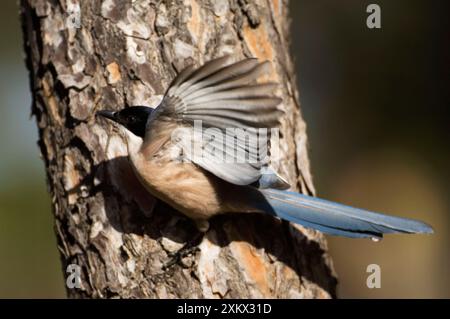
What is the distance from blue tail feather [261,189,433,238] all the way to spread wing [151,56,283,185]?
0.23 meters

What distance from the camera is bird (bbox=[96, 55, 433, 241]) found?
2496 mm

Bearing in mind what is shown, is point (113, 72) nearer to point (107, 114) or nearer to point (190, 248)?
point (107, 114)

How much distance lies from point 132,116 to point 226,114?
1.68ft

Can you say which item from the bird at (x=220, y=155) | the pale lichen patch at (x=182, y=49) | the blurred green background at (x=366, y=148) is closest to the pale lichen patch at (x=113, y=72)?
the bird at (x=220, y=155)

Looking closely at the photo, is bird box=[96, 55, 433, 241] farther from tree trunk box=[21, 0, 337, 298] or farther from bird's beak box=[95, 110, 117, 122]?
tree trunk box=[21, 0, 337, 298]

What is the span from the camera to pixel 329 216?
3.00m

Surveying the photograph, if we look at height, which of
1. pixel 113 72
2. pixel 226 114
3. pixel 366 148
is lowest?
pixel 366 148

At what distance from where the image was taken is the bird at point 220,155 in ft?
8.19

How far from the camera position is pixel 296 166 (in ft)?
10.7

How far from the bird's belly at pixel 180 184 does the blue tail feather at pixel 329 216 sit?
25 centimetres

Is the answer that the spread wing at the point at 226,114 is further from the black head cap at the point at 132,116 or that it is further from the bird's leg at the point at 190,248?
the bird's leg at the point at 190,248

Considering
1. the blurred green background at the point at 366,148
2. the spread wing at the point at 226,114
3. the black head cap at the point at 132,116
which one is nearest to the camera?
the spread wing at the point at 226,114

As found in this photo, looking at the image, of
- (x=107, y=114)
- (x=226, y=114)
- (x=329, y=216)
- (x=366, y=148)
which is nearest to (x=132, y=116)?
(x=107, y=114)
